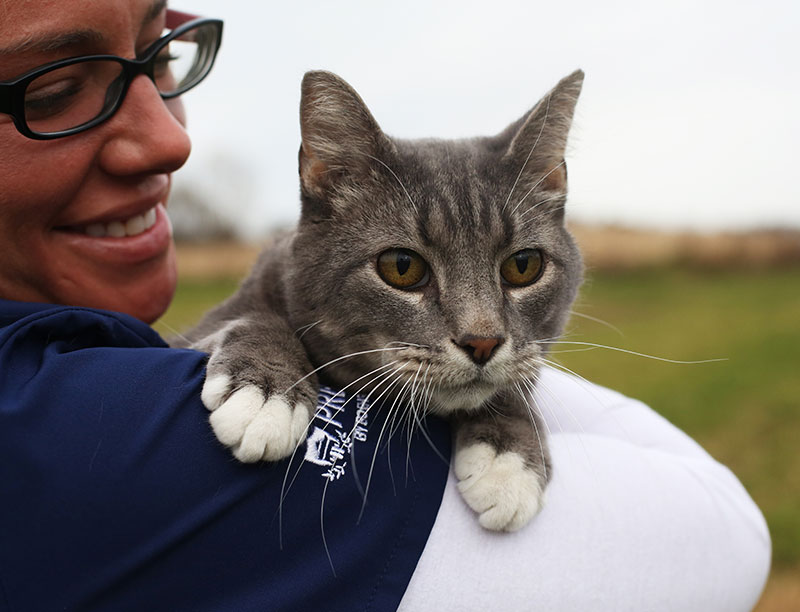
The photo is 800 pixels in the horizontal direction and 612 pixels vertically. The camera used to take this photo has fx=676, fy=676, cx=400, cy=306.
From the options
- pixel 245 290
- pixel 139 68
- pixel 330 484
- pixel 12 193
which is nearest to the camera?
pixel 330 484

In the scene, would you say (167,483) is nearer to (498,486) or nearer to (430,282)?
(498,486)

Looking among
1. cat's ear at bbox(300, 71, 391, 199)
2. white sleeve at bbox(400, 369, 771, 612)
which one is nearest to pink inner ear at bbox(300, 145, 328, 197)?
cat's ear at bbox(300, 71, 391, 199)

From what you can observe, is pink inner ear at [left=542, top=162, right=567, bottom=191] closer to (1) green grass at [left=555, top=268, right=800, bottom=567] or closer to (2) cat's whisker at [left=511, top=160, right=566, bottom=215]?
(2) cat's whisker at [left=511, top=160, right=566, bottom=215]

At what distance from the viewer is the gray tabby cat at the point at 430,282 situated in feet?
5.36

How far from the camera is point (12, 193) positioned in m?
1.61

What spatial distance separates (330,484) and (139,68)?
118 cm

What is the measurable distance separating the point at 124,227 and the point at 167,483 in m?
0.99

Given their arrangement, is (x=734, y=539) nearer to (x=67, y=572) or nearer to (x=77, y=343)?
(x=67, y=572)

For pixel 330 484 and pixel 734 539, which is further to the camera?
pixel 734 539

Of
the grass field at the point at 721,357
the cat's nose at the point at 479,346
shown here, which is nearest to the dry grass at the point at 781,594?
the grass field at the point at 721,357

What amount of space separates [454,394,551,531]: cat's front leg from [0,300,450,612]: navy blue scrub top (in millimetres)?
121

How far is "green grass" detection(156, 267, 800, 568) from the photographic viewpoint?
443cm

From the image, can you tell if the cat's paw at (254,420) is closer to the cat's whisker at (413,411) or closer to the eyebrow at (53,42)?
the cat's whisker at (413,411)

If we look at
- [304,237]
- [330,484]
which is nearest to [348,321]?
[304,237]
